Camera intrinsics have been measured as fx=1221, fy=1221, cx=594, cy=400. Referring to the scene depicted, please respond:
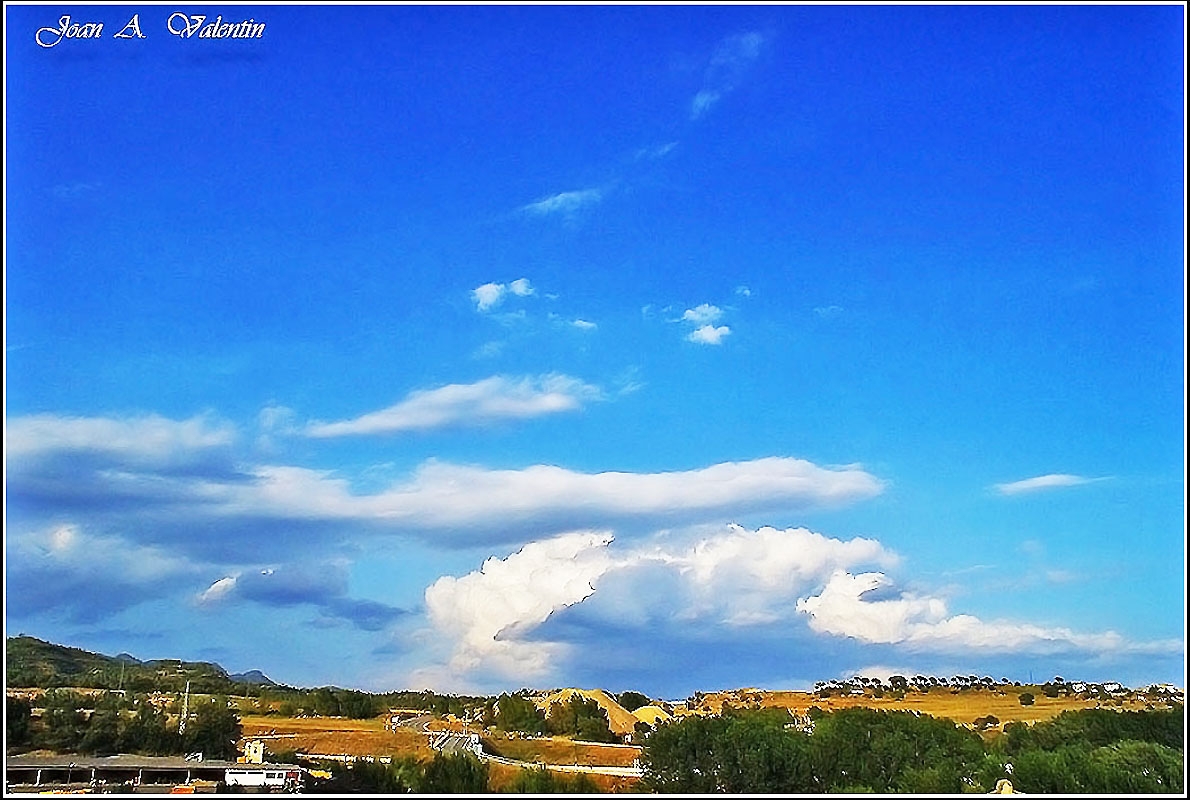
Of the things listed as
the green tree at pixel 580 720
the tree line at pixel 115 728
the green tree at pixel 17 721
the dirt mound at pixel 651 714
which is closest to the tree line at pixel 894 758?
the dirt mound at pixel 651 714

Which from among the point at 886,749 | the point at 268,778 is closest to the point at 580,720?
the point at 886,749

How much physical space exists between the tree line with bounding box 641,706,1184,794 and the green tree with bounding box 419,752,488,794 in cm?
173

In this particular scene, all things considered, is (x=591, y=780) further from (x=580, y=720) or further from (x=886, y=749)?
(x=886, y=749)

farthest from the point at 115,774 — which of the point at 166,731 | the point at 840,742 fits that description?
the point at 840,742

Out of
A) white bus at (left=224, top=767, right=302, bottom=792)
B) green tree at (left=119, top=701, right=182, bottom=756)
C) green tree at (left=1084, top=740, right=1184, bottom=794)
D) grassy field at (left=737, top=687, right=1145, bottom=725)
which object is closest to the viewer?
white bus at (left=224, top=767, right=302, bottom=792)

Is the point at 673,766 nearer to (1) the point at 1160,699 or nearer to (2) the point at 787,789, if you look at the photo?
(2) the point at 787,789

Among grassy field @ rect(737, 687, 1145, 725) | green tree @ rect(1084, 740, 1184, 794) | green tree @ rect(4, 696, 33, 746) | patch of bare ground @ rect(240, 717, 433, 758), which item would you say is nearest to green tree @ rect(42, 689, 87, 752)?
green tree @ rect(4, 696, 33, 746)

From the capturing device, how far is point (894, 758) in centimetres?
1306

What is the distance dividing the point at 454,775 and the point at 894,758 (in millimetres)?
4675

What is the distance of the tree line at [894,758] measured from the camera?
1270 centimetres

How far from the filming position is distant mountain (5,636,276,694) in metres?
14.0

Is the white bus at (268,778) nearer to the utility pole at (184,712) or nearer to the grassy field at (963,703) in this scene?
the utility pole at (184,712)

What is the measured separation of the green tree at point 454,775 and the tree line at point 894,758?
173cm

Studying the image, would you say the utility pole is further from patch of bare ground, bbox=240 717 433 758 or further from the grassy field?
the grassy field
